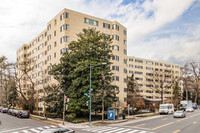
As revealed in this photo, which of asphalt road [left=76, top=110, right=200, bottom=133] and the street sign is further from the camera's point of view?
the street sign

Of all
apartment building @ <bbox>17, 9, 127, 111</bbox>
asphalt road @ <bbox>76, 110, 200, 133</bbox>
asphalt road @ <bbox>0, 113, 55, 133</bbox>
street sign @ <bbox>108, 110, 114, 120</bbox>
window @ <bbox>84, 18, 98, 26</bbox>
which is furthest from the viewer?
window @ <bbox>84, 18, 98, 26</bbox>

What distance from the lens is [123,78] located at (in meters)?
55.0

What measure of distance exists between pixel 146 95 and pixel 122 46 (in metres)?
50.3

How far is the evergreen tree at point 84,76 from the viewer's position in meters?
36.0

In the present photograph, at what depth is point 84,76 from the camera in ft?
123

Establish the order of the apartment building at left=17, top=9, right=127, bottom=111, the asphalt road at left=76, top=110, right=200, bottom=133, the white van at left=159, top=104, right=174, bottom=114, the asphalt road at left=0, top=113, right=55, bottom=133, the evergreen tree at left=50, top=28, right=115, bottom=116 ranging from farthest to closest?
1. the white van at left=159, top=104, right=174, bottom=114
2. the apartment building at left=17, top=9, right=127, bottom=111
3. the evergreen tree at left=50, top=28, right=115, bottom=116
4. the asphalt road at left=0, top=113, right=55, bottom=133
5. the asphalt road at left=76, top=110, right=200, bottom=133

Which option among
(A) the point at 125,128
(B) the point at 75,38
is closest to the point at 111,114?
(A) the point at 125,128

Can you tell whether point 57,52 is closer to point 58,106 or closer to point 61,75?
point 61,75

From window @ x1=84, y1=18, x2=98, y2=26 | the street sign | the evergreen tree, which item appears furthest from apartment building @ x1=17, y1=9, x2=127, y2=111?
the street sign

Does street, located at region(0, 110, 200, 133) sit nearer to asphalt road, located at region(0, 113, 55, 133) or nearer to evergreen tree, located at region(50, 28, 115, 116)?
asphalt road, located at region(0, 113, 55, 133)

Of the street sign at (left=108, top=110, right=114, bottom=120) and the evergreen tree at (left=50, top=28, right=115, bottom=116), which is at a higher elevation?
the evergreen tree at (left=50, top=28, right=115, bottom=116)

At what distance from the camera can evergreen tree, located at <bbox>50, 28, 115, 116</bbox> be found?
118ft

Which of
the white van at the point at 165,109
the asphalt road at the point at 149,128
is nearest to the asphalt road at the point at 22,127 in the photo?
the asphalt road at the point at 149,128

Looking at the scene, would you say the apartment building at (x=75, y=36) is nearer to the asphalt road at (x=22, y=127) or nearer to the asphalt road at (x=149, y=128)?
the asphalt road at (x=22, y=127)
